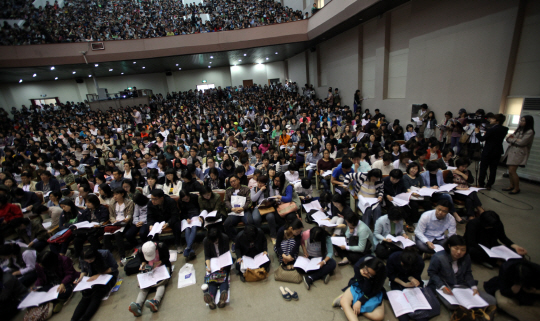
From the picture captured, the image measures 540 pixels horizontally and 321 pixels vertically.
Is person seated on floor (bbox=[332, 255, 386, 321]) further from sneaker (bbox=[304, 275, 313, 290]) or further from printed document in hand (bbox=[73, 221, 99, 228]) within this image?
printed document in hand (bbox=[73, 221, 99, 228])

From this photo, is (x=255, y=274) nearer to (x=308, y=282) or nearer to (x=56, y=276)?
(x=308, y=282)

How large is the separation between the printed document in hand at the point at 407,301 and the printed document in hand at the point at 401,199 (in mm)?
1406

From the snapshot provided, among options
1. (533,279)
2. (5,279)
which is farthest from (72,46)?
(533,279)

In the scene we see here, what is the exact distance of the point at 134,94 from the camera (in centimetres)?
1762

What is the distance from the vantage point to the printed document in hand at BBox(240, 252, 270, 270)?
130 inches

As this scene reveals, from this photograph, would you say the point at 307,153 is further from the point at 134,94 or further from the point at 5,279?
the point at 134,94

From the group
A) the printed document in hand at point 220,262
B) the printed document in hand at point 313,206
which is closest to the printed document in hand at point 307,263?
the printed document in hand at point 220,262

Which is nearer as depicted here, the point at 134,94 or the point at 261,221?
the point at 261,221

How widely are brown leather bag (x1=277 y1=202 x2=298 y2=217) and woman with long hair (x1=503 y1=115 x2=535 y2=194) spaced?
186 inches

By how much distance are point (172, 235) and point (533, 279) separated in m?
4.81

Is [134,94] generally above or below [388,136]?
above

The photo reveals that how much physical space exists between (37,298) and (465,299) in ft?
17.0

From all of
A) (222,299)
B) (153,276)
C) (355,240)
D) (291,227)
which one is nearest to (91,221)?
(153,276)

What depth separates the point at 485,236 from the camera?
3.09 m
